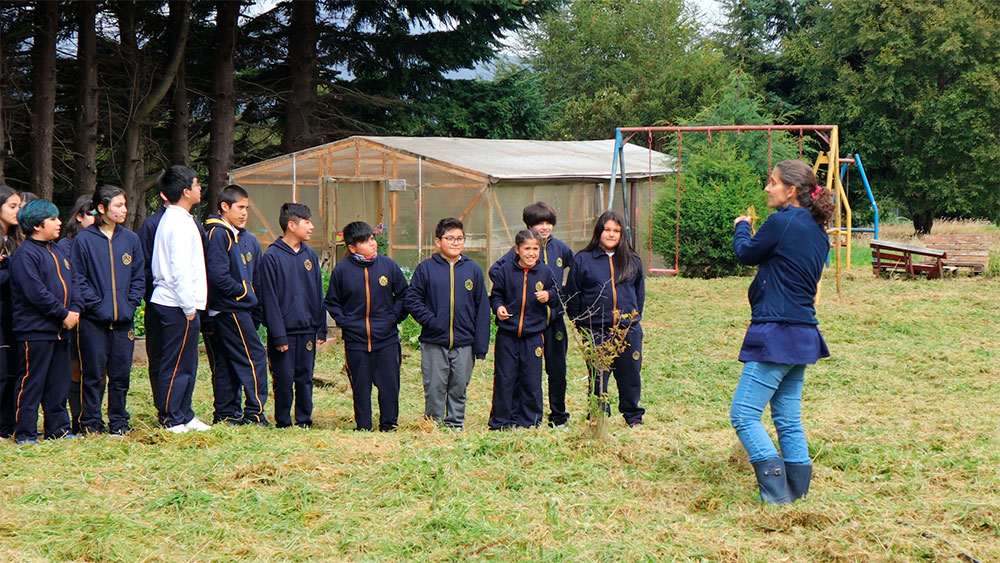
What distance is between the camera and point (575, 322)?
6898 millimetres

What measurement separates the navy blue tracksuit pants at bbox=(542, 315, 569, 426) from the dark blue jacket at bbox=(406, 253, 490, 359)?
0.44m

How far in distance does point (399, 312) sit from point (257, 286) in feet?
3.12

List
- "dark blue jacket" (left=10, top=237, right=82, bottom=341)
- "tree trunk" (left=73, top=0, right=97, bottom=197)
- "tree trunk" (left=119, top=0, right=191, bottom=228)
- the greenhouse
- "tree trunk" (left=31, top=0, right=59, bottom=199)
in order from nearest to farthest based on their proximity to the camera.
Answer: "dark blue jacket" (left=10, top=237, right=82, bottom=341) → "tree trunk" (left=31, top=0, right=59, bottom=199) → the greenhouse → "tree trunk" (left=73, top=0, right=97, bottom=197) → "tree trunk" (left=119, top=0, right=191, bottom=228)

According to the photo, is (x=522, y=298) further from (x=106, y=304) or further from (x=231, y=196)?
(x=106, y=304)

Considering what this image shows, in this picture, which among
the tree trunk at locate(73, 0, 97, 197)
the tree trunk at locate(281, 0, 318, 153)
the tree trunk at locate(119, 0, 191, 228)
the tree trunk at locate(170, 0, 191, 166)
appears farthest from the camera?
the tree trunk at locate(281, 0, 318, 153)

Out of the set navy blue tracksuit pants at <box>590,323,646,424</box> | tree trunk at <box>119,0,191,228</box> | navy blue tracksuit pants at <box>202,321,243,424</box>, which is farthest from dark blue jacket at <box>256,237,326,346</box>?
tree trunk at <box>119,0,191,228</box>

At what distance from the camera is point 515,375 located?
22.6 feet

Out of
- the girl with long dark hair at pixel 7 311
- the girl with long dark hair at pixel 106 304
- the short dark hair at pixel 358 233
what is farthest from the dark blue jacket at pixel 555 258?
the girl with long dark hair at pixel 7 311

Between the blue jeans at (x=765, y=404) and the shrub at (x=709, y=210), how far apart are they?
41.6 ft

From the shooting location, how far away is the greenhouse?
14328mm

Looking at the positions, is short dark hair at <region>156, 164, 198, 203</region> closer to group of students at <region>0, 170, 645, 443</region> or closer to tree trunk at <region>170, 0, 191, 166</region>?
group of students at <region>0, 170, 645, 443</region>

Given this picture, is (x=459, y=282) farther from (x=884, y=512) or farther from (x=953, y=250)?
(x=953, y=250)

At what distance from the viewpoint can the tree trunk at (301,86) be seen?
62.6 ft

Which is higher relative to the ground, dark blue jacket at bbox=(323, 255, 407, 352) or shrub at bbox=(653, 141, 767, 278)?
shrub at bbox=(653, 141, 767, 278)
